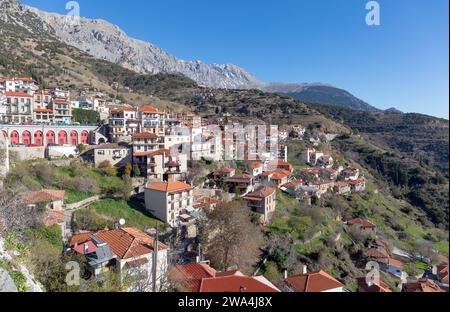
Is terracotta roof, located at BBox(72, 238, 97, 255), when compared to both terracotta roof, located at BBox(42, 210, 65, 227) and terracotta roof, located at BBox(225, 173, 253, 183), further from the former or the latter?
terracotta roof, located at BBox(225, 173, 253, 183)

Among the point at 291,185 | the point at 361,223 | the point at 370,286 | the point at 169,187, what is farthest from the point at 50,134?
the point at 361,223

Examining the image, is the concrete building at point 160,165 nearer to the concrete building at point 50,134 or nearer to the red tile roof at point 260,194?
the red tile roof at point 260,194

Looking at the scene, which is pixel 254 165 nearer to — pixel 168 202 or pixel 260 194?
pixel 260 194

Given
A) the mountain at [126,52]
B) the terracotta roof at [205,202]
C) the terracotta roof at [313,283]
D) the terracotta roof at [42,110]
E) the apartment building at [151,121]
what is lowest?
the terracotta roof at [313,283]

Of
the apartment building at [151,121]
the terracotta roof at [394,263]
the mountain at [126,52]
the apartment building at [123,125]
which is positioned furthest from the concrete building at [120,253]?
the mountain at [126,52]

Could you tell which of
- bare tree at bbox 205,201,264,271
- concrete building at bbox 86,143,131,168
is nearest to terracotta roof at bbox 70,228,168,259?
bare tree at bbox 205,201,264,271

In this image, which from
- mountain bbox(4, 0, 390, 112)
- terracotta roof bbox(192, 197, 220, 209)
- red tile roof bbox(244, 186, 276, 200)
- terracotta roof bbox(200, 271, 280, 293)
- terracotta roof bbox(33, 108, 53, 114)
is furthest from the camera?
mountain bbox(4, 0, 390, 112)

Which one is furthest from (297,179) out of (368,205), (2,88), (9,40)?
(9,40)
